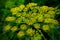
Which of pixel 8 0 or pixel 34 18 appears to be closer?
pixel 34 18

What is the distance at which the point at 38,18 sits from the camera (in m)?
2.04

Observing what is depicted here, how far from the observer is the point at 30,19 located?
6.64 ft

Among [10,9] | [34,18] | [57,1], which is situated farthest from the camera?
[57,1]

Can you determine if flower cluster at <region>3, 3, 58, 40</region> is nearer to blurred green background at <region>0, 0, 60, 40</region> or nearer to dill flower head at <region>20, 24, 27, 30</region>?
dill flower head at <region>20, 24, 27, 30</region>

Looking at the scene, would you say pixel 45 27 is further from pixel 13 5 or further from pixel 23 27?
pixel 13 5

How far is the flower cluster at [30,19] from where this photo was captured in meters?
2.04

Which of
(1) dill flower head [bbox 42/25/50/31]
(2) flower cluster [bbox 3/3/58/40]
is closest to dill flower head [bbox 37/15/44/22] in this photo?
(2) flower cluster [bbox 3/3/58/40]

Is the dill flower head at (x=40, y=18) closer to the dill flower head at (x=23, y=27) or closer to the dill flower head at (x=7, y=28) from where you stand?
the dill flower head at (x=23, y=27)

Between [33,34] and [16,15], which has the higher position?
[16,15]

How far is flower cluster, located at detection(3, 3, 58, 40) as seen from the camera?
2.04 m

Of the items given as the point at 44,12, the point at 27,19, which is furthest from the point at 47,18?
the point at 27,19

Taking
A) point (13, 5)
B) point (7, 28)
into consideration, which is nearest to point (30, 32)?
point (7, 28)

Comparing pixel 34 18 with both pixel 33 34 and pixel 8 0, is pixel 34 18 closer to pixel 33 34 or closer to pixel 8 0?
pixel 33 34

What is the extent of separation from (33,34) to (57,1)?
789 mm
